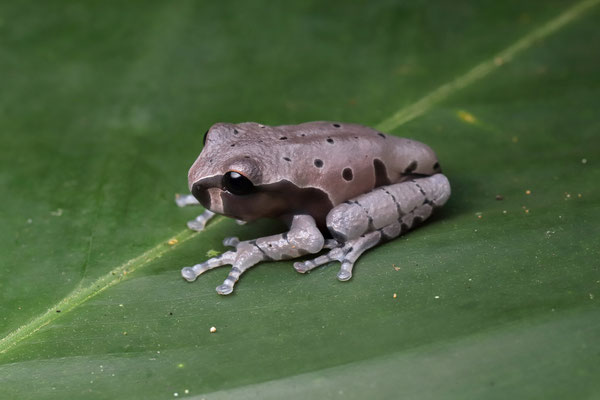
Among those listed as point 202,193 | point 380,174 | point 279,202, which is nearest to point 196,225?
point 202,193

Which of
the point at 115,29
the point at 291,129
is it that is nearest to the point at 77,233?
the point at 291,129

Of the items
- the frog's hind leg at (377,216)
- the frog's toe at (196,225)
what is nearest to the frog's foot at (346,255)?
the frog's hind leg at (377,216)

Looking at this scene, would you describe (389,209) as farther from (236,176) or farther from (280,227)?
(236,176)

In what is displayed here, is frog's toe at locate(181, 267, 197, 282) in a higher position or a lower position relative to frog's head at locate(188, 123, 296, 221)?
lower

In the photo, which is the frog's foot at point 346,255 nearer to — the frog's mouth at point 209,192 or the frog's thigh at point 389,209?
the frog's thigh at point 389,209

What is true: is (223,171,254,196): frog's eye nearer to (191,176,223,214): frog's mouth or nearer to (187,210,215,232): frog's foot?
(191,176,223,214): frog's mouth

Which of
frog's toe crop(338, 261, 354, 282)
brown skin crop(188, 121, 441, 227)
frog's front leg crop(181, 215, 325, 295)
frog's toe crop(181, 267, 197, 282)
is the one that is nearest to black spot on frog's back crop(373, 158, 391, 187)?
brown skin crop(188, 121, 441, 227)

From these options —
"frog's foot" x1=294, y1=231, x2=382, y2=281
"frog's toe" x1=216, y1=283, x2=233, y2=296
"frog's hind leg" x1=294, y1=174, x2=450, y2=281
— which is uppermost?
"frog's hind leg" x1=294, y1=174, x2=450, y2=281
